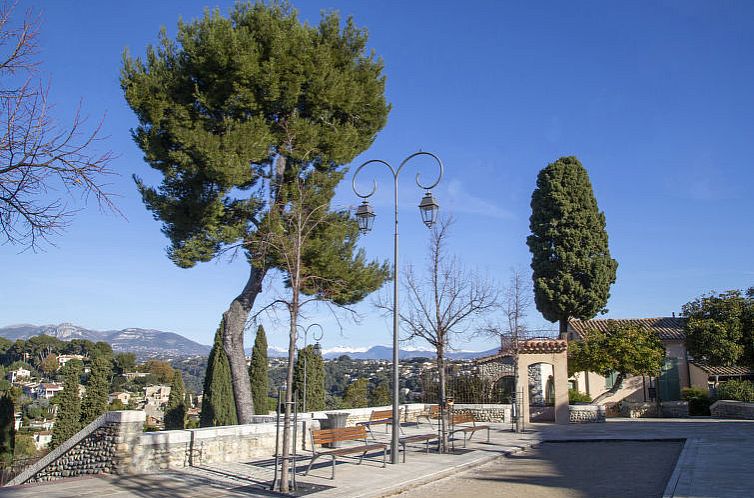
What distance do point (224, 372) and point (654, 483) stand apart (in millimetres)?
18586

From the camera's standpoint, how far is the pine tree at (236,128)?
15.3 metres

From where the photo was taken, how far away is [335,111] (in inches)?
698

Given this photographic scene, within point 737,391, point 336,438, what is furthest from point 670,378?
point 336,438

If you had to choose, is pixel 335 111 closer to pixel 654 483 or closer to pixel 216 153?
pixel 216 153

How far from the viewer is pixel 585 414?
2145cm

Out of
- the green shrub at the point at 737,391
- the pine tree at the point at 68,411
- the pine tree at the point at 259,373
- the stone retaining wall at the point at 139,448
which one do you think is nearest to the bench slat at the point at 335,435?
Answer: the stone retaining wall at the point at 139,448

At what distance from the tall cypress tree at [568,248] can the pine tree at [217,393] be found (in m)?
15.4

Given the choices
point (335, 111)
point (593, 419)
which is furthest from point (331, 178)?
point (593, 419)

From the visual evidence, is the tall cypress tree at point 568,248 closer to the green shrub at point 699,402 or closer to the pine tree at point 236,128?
the green shrub at point 699,402

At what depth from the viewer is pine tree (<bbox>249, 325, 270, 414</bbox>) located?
25694 millimetres

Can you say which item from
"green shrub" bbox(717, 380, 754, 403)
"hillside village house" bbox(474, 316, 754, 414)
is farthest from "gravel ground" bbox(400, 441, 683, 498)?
"hillside village house" bbox(474, 316, 754, 414)

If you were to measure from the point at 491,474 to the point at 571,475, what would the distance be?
1449 millimetres

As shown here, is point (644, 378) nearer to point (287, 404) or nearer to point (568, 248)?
point (568, 248)

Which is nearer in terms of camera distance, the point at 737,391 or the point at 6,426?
the point at 6,426
